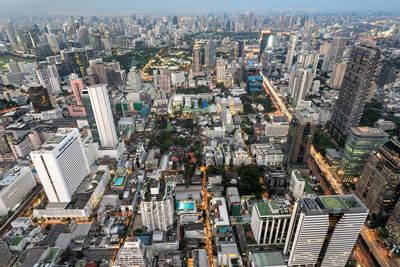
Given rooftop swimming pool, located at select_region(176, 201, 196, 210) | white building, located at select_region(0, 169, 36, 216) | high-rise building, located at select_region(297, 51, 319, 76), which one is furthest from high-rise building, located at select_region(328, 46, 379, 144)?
white building, located at select_region(0, 169, 36, 216)

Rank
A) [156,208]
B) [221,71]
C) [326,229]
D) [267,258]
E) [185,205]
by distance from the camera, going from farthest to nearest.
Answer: [221,71], [185,205], [156,208], [267,258], [326,229]

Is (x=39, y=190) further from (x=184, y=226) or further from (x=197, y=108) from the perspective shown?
(x=197, y=108)

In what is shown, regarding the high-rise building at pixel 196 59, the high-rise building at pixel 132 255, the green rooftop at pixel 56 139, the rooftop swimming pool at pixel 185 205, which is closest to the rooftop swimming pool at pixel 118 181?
the green rooftop at pixel 56 139

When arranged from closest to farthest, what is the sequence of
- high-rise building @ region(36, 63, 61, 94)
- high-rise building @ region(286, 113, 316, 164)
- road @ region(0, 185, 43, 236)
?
road @ region(0, 185, 43, 236) → high-rise building @ region(286, 113, 316, 164) → high-rise building @ region(36, 63, 61, 94)

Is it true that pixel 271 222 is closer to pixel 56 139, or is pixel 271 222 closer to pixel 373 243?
pixel 373 243

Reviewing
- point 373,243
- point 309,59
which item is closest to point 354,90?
point 373,243

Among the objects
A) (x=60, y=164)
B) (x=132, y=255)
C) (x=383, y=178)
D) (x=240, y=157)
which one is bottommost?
(x=240, y=157)

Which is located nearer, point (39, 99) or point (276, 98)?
point (39, 99)

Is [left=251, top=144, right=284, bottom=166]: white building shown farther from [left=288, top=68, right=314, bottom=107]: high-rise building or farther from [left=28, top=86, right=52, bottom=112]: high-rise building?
[left=28, top=86, right=52, bottom=112]: high-rise building
